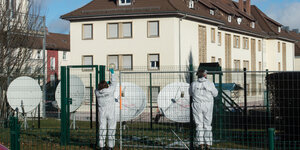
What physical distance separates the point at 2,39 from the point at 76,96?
20.1 feet

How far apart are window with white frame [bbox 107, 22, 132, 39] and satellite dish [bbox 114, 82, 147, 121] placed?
2364 centimetres

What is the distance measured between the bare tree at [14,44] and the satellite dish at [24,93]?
2050 millimetres

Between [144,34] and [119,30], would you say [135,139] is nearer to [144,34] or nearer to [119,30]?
[144,34]

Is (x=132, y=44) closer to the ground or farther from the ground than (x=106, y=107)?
farther from the ground

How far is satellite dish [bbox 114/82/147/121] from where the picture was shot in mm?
12609

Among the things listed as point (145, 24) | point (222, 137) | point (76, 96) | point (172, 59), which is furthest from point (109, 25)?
point (222, 137)

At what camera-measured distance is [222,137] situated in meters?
12.0

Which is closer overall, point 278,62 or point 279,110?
point 279,110

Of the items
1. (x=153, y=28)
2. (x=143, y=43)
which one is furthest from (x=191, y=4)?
(x=143, y=43)

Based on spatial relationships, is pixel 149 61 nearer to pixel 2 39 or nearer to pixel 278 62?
pixel 2 39

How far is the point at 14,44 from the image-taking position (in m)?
19.6

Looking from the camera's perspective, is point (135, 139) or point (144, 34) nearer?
point (135, 139)

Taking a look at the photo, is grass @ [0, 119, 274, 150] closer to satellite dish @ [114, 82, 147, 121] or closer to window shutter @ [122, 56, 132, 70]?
satellite dish @ [114, 82, 147, 121]

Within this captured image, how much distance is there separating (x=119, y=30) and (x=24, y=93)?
67.9 ft
